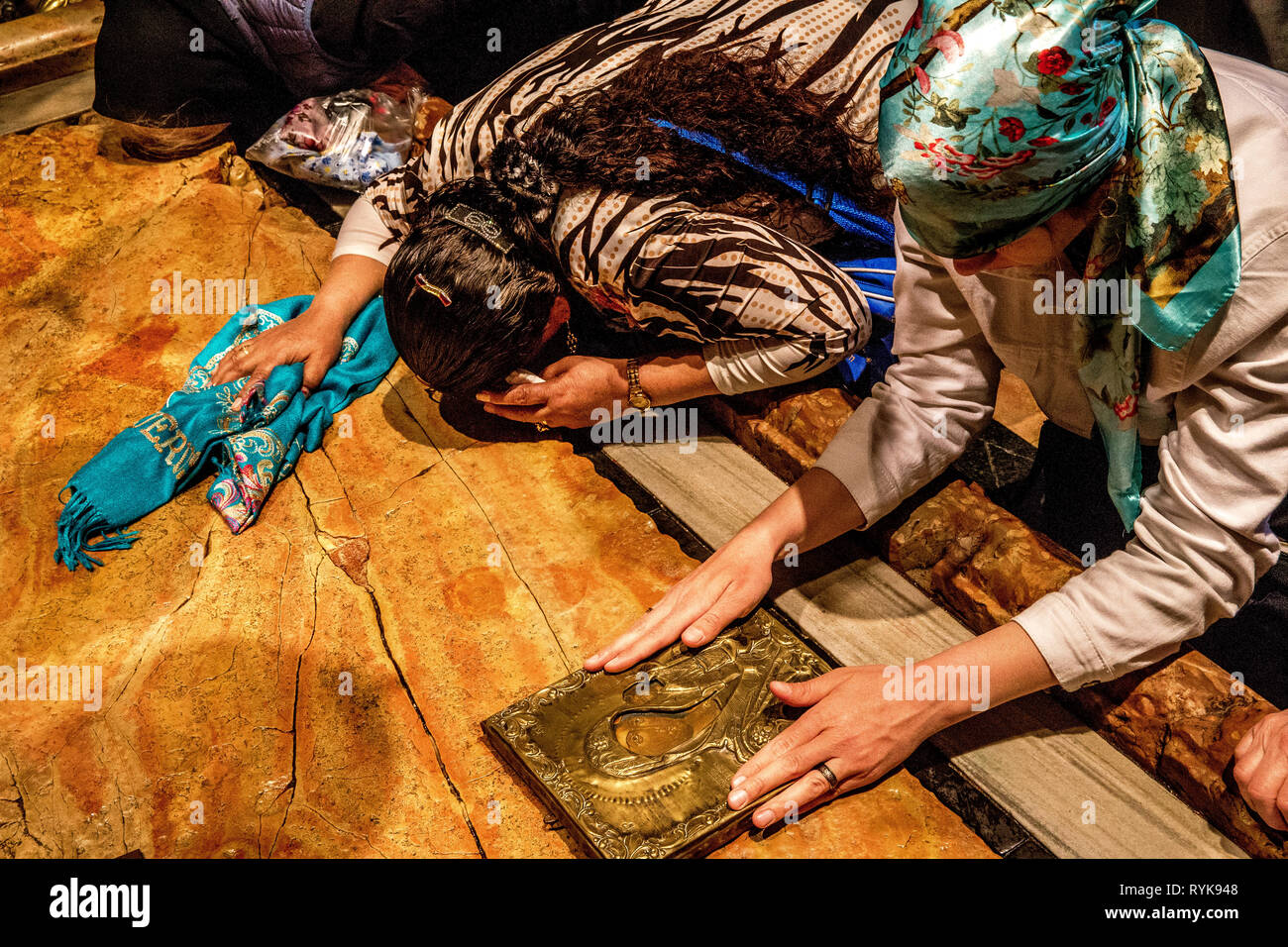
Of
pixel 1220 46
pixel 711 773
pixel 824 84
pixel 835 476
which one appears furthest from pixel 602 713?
pixel 1220 46

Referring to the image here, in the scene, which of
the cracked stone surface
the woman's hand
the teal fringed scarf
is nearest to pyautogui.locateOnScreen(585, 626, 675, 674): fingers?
the woman's hand

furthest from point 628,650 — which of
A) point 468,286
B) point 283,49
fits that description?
point 283,49

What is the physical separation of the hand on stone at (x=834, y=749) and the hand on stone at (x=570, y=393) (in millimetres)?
876

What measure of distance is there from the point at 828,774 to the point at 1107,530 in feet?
2.52

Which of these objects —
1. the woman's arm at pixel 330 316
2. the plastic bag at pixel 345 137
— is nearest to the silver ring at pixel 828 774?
the woman's arm at pixel 330 316

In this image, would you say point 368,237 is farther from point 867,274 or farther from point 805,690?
point 805,690

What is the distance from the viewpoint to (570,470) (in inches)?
85.7

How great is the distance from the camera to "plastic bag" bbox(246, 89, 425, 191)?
2869 mm

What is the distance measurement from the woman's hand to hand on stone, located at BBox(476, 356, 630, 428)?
1.75 feet

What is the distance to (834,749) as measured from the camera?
1.51m

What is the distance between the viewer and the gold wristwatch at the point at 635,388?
213 centimetres

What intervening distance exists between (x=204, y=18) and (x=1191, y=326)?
2777 mm

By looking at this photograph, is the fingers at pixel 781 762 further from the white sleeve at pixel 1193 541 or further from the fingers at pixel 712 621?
the white sleeve at pixel 1193 541
